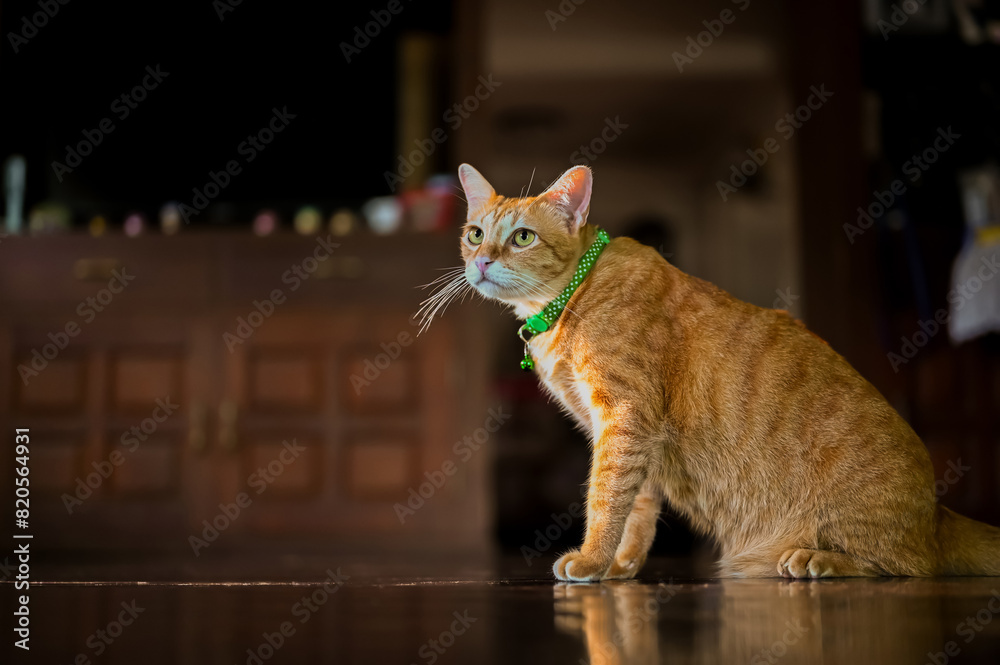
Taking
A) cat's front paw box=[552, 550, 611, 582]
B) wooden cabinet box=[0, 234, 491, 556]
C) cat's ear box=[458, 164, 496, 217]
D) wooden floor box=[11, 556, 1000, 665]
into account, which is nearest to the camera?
wooden floor box=[11, 556, 1000, 665]

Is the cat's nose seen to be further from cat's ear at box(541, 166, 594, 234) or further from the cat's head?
cat's ear at box(541, 166, 594, 234)

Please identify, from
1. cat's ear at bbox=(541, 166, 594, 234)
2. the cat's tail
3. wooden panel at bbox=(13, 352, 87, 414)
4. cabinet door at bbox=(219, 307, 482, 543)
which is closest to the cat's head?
cat's ear at bbox=(541, 166, 594, 234)

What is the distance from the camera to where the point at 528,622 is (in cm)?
83

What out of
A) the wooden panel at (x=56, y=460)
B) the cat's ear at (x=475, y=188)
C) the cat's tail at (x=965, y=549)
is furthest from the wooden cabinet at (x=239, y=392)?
the cat's tail at (x=965, y=549)

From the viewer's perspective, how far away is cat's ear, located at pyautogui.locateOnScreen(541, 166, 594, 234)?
48.2 inches

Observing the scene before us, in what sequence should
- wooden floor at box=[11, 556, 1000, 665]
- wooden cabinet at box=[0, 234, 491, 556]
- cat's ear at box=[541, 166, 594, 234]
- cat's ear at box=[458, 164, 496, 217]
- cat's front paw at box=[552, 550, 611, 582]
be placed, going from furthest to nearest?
wooden cabinet at box=[0, 234, 491, 556]
cat's ear at box=[458, 164, 496, 217]
cat's ear at box=[541, 166, 594, 234]
cat's front paw at box=[552, 550, 611, 582]
wooden floor at box=[11, 556, 1000, 665]

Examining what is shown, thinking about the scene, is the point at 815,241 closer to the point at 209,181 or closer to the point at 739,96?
the point at 739,96

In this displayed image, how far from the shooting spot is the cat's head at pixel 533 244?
4.02ft

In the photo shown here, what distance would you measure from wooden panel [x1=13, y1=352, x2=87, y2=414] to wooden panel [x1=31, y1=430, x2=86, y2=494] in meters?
0.08

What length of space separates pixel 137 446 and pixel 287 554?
643 millimetres

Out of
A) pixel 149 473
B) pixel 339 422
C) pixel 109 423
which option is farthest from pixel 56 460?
pixel 339 422

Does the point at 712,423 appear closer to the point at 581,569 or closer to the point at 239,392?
the point at 581,569

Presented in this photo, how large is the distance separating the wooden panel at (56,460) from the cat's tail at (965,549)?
2.51 meters

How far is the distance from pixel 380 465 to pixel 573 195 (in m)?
1.70
